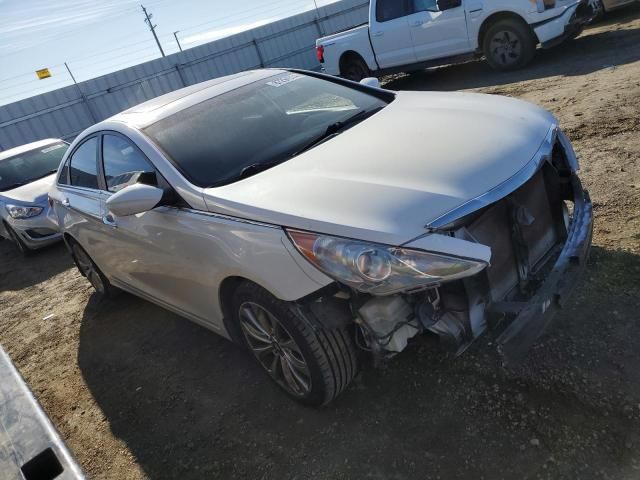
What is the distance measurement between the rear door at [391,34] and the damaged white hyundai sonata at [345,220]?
6926 mm

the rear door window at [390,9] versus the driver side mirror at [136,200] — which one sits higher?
the rear door window at [390,9]

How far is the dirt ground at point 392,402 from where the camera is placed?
7.37 feet

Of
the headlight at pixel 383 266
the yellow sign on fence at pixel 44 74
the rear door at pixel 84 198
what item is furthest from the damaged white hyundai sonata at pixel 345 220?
the yellow sign on fence at pixel 44 74

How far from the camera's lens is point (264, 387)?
3119 millimetres

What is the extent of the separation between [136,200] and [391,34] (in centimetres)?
843

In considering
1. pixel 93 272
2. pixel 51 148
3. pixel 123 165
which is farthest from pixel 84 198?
pixel 51 148

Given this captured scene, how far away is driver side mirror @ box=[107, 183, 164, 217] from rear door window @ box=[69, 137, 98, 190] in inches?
48.8

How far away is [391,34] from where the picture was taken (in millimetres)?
9922

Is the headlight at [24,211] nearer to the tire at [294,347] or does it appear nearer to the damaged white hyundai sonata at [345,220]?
the damaged white hyundai sonata at [345,220]

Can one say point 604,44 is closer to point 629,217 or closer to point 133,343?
point 629,217

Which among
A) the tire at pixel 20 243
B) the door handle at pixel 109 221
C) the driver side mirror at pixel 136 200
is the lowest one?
the tire at pixel 20 243

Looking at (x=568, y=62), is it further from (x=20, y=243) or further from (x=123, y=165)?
(x=20, y=243)

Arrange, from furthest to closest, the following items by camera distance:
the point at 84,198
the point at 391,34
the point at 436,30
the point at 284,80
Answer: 1. the point at 391,34
2. the point at 436,30
3. the point at 84,198
4. the point at 284,80

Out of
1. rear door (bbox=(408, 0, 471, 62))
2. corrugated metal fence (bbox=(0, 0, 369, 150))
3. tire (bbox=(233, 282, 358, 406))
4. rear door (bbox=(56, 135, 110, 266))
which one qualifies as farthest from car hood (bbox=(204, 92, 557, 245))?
corrugated metal fence (bbox=(0, 0, 369, 150))
